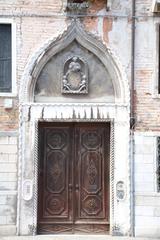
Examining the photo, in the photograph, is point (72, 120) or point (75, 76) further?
point (75, 76)

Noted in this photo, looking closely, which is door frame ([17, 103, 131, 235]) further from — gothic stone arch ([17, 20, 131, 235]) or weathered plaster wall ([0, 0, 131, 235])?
weathered plaster wall ([0, 0, 131, 235])

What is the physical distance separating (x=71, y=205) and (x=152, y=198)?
169 centimetres

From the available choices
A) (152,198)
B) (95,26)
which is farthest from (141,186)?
(95,26)

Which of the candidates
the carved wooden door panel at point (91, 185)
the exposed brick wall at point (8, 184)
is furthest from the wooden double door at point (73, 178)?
the exposed brick wall at point (8, 184)

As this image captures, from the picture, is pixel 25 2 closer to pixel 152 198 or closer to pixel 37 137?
pixel 37 137

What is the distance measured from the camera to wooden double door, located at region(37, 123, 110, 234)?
1260 cm

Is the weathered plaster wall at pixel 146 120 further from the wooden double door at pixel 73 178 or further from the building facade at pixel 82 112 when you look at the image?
the wooden double door at pixel 73 178

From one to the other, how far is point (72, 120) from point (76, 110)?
23cm

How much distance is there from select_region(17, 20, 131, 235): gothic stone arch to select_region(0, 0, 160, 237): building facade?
0.02 metres

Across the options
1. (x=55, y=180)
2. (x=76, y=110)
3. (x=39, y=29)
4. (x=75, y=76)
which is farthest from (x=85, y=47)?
(x=55, y=180)

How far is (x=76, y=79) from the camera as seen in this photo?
12664mm

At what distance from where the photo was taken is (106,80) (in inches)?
503

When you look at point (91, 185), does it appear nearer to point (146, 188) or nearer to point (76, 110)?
point (146, 188)

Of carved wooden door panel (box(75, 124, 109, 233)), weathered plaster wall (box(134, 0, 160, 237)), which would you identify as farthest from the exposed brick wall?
weathered plaster wall (box(134, 0, 160, 237))
